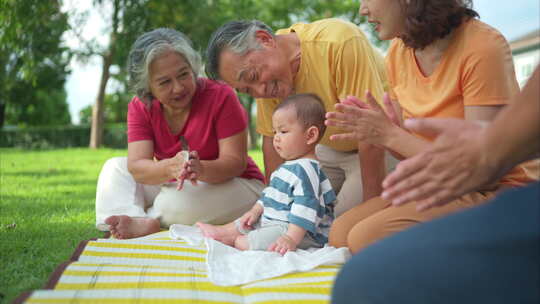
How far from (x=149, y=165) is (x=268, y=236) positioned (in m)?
1.15

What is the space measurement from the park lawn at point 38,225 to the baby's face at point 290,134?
141 cm

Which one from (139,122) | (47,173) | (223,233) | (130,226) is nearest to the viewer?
(223,233)

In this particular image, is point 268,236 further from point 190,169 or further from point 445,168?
point 445,168

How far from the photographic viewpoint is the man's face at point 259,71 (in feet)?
10.6

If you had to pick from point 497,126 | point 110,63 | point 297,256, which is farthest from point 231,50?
point 110,63

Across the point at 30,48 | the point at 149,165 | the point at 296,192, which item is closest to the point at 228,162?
the point at 149,165

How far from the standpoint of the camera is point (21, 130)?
24.8m

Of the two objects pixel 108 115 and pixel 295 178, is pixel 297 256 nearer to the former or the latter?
pixel 295 178

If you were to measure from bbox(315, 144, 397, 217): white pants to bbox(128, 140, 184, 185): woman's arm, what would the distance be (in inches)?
45.2

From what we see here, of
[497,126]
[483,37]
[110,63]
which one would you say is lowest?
[110,63]

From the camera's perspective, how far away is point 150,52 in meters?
3.49

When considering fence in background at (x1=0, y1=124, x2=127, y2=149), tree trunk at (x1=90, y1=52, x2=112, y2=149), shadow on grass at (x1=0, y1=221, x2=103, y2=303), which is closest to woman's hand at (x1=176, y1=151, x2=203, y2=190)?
shadow on grass at (x1=0, y1=221, x2=103, y2=303)

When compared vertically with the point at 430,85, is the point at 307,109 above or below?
below

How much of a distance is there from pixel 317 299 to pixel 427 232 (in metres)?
0.85
